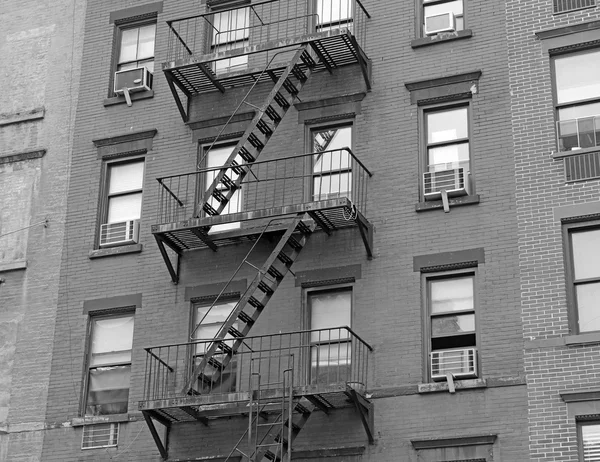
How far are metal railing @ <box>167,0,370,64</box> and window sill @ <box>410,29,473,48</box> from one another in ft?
3.74

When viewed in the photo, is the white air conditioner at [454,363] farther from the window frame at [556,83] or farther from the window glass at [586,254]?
the window frame at [556,83]

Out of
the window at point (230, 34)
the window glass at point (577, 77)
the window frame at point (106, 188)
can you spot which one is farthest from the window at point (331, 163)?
the window glass at point (577, 77)

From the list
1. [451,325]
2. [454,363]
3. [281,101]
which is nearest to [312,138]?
[281,101]

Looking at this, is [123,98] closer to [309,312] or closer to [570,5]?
[309,312]

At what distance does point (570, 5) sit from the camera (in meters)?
21.9

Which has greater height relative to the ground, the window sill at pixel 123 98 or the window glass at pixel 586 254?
the window sill at pixel 123 98

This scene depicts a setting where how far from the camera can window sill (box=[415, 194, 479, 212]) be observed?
69.4ft

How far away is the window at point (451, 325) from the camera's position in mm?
20125

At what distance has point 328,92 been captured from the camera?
23.1 m

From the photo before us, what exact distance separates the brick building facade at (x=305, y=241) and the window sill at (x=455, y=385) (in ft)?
0.08

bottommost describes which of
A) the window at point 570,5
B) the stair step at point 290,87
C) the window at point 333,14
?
the stair step at point 290,87

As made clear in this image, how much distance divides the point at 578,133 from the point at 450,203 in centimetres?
249

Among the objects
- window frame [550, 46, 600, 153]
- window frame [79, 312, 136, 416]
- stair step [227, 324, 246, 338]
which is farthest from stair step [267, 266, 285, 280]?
window frame [550, 46, 600, 153]

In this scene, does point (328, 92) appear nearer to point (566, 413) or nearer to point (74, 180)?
point (74, 180)
